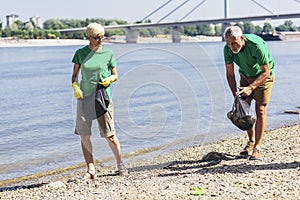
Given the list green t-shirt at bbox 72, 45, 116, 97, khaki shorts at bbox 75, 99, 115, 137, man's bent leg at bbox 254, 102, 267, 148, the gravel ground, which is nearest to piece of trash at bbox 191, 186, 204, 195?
the gravel ground

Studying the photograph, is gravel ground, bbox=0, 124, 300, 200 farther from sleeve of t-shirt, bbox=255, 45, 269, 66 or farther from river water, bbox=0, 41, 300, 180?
sleeve of t-shirt, bbox=255, 45, 269, 66

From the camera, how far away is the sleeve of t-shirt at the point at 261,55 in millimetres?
5539

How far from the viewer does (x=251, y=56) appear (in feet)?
18.5

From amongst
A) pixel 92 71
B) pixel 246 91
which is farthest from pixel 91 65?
pixel 246 91

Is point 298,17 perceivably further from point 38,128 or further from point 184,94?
point 38,128

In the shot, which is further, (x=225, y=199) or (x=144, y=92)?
(x=144, y=92)

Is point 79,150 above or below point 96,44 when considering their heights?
below

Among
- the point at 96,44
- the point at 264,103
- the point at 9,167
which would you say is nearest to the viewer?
the point at 96,44

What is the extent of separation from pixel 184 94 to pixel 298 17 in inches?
1655

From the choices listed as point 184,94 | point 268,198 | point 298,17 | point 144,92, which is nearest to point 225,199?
point 268,198

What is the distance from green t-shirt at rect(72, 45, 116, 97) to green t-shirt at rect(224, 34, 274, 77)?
1373mm

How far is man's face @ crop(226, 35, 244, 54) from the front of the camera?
5.44 m

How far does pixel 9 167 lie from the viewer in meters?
7.90

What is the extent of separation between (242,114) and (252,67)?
52 cm
